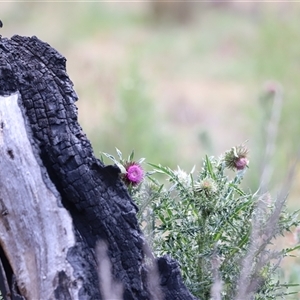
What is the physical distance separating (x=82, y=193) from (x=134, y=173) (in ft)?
0.55

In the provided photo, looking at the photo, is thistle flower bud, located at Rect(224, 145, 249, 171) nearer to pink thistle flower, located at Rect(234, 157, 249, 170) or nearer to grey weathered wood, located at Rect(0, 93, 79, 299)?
pink thistle flower, located at Rect(234, 157, 249, 170)

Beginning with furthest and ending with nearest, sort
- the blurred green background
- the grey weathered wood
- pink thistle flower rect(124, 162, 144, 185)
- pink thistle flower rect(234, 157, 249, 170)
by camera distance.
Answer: the blurred green background
pink thistle flower rect(234, 157, 249, 170)
pink thistle flower rect(124, 162, 144, 185)
the grey weathered wood

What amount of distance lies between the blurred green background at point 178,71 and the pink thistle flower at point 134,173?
2.42ft

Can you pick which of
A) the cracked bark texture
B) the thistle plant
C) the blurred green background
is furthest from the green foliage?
the blurred green background

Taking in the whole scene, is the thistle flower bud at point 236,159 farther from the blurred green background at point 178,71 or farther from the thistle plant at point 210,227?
the blurred green background at point 178,71

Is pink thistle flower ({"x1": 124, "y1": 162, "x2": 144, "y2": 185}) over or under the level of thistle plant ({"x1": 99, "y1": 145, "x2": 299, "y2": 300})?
over

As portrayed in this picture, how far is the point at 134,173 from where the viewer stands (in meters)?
1.76

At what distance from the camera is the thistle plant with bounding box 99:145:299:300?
5.78ft

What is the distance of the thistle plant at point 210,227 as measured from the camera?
1.76 m

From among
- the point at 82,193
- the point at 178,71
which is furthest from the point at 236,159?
the point at 178,71

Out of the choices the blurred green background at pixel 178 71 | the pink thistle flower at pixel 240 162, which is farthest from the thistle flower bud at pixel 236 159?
the blurred green background at pixel 178 71

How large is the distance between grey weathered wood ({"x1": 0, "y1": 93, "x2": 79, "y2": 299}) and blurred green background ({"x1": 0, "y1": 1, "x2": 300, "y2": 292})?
1001 mm

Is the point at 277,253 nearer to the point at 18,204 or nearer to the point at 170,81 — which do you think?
the point at 18,204

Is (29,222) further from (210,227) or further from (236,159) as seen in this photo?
(236,159)
